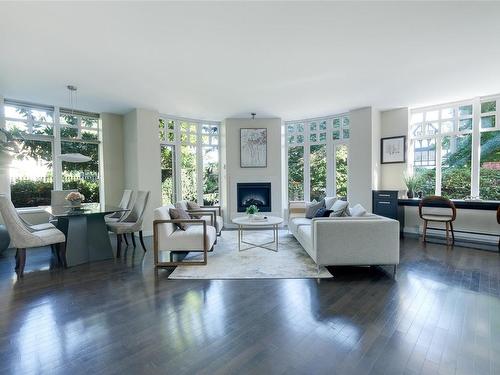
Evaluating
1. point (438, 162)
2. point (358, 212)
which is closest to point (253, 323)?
point (358, 212)

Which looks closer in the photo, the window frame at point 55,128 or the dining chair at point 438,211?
the dining chair at point 438,211

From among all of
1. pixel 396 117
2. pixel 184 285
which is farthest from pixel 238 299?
pixel 396 117

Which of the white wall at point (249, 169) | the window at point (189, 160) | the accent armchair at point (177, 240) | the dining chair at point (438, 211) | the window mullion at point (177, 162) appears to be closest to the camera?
the accent armchair at point (177, 240)

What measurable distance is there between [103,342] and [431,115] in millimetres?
7015

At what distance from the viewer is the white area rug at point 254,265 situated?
3.37 metres

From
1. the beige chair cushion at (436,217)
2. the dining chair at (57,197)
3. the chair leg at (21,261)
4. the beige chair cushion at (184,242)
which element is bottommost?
the chair leg at (21,261)

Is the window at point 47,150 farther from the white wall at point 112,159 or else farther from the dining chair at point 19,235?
the dining chair at point 19,235

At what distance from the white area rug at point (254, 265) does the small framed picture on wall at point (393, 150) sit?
10.4 ft

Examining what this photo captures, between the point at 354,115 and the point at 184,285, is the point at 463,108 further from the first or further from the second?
the point at 184,285

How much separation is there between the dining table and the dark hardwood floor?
490mm

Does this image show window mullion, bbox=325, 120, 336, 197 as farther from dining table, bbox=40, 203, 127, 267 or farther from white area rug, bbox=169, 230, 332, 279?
dining table, bbox=40, 203, 127, 267

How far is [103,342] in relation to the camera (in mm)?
2006

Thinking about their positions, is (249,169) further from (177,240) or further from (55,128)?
(55,128)

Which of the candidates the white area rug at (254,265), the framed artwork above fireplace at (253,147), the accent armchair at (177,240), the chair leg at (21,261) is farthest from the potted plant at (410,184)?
the chair leg at (21,261)
